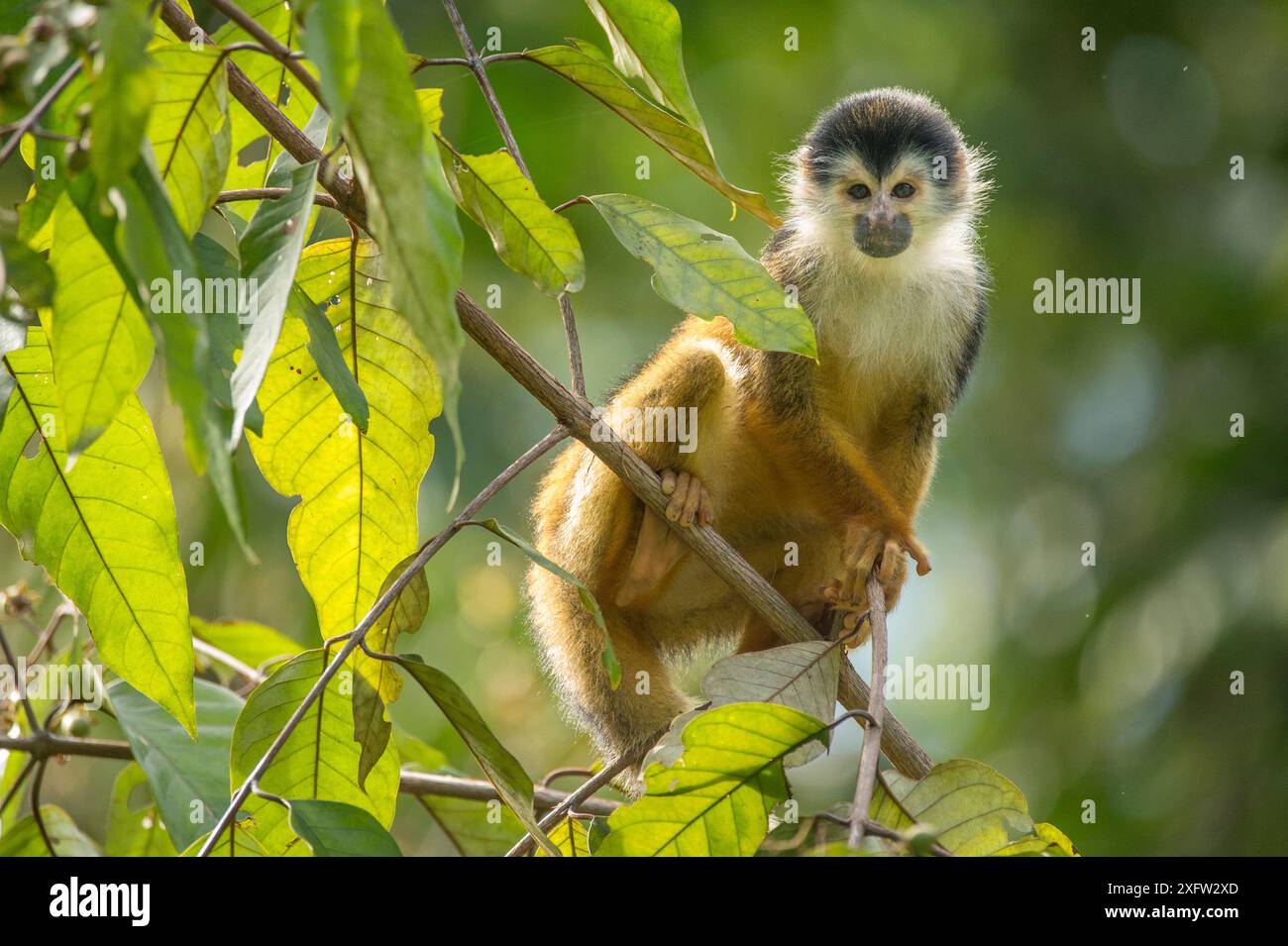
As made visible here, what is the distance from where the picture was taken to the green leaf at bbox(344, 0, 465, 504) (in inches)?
54.4

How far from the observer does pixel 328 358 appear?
1908 millimetres

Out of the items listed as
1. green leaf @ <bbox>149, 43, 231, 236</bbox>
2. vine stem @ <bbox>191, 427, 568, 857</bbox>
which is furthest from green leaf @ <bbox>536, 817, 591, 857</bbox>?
green leaf @ <bbox>149, 43, 231, 236</bbox>

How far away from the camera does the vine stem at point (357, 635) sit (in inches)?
77.6

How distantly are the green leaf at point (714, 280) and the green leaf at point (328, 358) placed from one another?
1.97 ft

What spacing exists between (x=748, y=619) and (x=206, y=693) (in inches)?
64.8

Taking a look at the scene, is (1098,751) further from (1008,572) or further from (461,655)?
(461,655)

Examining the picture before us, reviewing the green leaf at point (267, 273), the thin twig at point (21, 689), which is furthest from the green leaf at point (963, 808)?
the thin twig at point (21, 689)

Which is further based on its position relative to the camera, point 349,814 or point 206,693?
point 206,693

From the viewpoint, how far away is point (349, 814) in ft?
6.56

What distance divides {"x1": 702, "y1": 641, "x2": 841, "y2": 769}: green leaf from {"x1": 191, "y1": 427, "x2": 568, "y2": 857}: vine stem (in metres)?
0.52

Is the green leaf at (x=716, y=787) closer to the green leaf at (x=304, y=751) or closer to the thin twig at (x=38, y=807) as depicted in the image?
the green leaf at (x=304, y=751)

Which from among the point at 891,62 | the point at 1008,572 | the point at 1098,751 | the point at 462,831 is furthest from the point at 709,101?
the point at 462,831

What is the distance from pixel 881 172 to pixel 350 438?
226 cm

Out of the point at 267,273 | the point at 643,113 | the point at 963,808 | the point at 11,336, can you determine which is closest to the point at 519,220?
the point at 643,113
